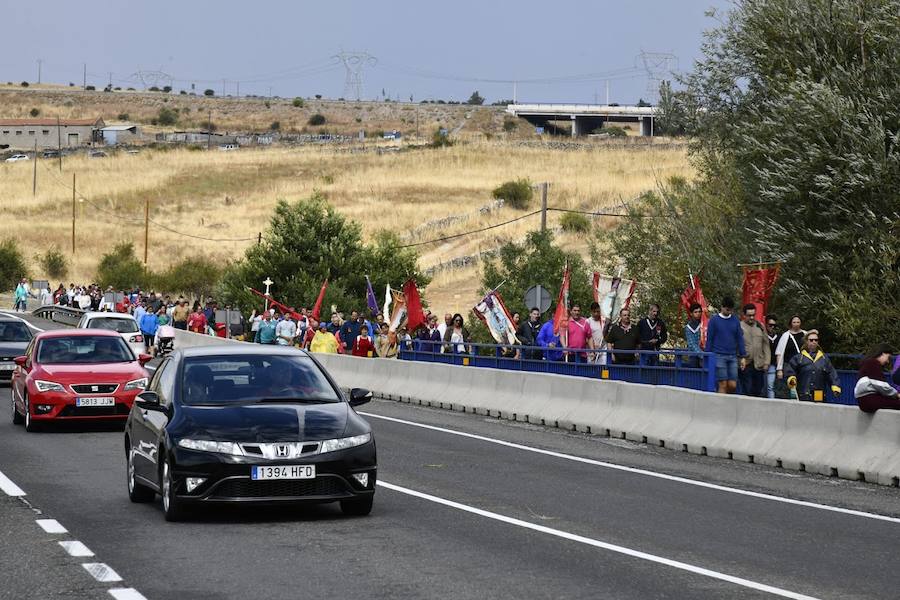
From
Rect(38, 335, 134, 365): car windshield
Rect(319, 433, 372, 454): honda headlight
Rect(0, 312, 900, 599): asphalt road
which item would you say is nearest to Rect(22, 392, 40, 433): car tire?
Rect(38, 335, 134, 365): car windshield

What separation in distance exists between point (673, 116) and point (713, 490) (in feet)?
69.7

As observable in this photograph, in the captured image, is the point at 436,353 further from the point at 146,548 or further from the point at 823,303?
the point at 146,548

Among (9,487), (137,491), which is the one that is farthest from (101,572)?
(9,487)

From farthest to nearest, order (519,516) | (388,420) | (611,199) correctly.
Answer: (611,199) → (388,420) → (519,516)

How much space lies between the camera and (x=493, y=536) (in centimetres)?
1113

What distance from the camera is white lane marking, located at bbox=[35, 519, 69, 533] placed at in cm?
1133

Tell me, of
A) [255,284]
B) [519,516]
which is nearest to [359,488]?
[519,516]

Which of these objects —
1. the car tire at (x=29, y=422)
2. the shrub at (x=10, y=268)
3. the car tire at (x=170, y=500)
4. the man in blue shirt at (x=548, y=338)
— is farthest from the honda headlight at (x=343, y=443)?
the shrub at (x=10, y=268)

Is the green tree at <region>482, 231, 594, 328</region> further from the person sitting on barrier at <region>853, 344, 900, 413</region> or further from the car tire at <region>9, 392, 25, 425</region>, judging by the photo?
the person sitting on barrier at <region>853, 344, 900, 413</region>

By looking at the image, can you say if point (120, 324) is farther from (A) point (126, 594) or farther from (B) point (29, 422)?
(A) point (126, 594)

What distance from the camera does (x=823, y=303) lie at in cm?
2772

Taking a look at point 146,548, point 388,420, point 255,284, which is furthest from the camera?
point 255,284

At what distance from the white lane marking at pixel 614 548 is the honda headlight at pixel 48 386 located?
7.83m

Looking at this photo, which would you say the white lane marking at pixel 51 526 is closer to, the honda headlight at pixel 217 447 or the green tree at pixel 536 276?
the honda headlight at pixel 217 447
